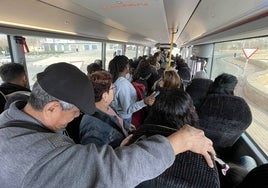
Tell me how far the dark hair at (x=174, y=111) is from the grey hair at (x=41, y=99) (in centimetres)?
61

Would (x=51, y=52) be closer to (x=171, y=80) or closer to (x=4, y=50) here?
(x=4, y=50)

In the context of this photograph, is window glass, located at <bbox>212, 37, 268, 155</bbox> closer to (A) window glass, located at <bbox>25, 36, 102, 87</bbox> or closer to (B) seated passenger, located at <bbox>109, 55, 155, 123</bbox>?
(B) seated passenger, located at <bbox>109, 55, 155, 123</bbox>

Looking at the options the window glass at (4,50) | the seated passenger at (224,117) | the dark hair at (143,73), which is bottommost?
the seated passenger at (224,117)

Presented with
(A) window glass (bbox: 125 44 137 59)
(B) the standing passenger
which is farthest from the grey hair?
(A) window glass (bbox: 125 44 137 59)

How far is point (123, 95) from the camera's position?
2471 millimetres

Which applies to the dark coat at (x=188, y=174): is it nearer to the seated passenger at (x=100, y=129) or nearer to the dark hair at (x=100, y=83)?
the seated passenger at (x=100, y=129)

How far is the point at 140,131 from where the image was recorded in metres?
1.09

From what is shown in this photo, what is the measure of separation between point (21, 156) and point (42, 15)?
91.4 inches

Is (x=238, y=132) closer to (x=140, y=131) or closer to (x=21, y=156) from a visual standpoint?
(x=140, y=131)

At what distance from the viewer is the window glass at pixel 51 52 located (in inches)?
138

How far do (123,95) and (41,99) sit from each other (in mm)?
1577

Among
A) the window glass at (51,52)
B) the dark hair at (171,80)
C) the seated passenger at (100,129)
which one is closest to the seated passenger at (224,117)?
the dark hair at (171,80)

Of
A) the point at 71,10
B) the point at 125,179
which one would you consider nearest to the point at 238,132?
the point at 125,179

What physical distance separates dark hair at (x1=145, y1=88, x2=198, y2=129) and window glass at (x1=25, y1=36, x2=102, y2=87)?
240 cm
